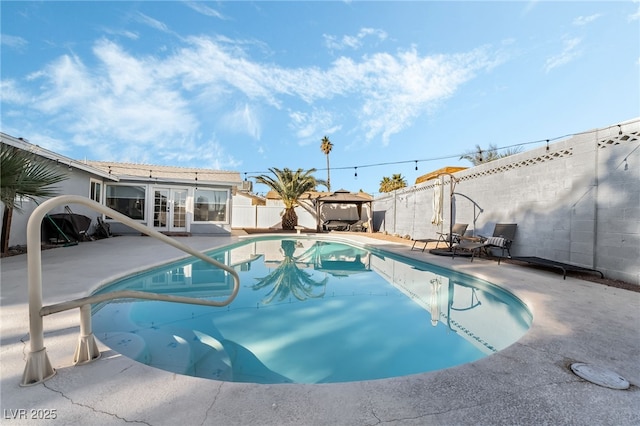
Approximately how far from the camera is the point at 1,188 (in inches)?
248

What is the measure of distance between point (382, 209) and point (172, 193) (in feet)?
46.3

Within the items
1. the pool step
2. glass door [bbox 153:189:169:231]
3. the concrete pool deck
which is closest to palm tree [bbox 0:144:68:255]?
the concrete pool deck

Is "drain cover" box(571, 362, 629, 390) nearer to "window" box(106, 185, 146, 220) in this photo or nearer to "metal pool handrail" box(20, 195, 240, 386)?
"metal pool handrail" box(20, 195, 240, 386)

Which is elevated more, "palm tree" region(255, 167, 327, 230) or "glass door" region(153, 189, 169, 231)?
"palm tree" region(255, 167, 327, 230)

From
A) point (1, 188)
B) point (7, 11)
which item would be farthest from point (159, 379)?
point (7, 11)

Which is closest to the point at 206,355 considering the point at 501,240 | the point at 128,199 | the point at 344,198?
the point at 501,240

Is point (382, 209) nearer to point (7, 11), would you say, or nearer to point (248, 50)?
point (248, 50)

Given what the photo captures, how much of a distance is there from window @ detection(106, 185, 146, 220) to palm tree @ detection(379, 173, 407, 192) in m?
27.6

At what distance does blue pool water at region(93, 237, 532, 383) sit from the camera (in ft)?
10.3

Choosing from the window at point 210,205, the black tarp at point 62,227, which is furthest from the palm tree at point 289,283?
A: the window at point 210,205

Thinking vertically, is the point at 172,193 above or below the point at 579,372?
above

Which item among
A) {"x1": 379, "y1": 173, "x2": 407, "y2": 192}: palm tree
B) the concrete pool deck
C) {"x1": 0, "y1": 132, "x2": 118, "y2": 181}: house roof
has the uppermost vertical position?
{"x1": 379, "y1": 173, "x2": 407, "y2": 192}: palm tree

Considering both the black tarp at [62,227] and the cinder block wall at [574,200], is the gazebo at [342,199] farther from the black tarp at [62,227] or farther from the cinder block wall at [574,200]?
the black tarp at [62,227]

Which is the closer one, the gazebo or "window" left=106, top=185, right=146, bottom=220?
"window" left=106, top=185, right=146, bottom=220
